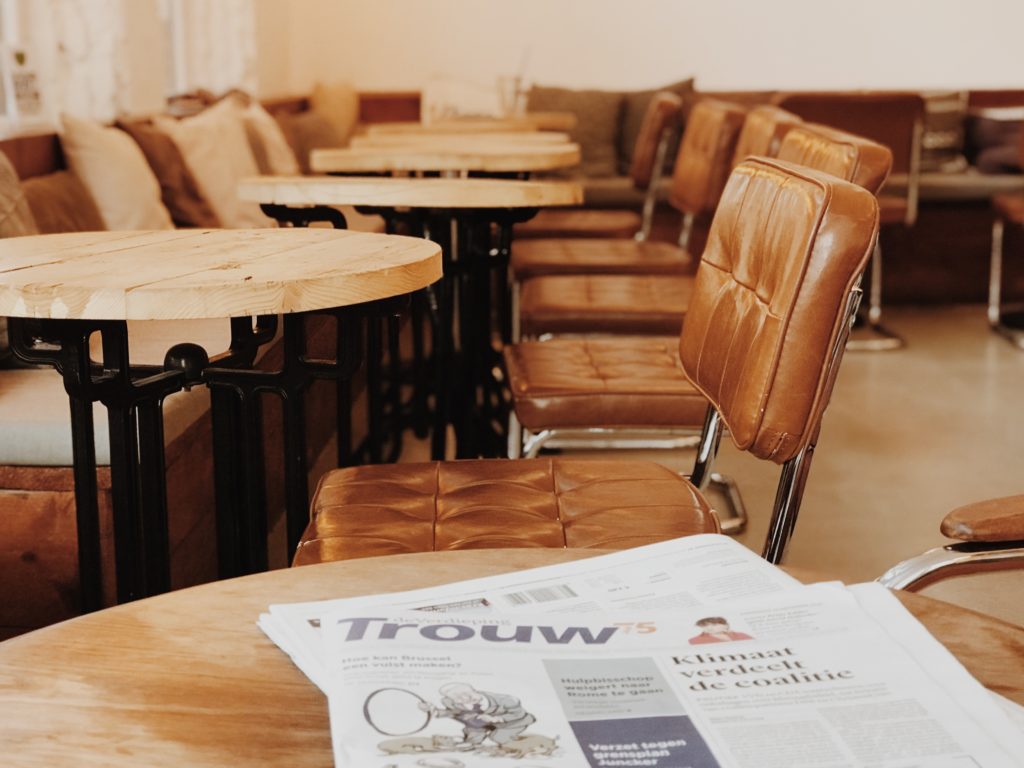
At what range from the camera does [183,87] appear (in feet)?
15.8

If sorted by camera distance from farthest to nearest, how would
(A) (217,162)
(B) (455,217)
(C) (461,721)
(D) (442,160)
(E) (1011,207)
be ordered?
(E) (1011,207)
(A) (217,162)
(D) (442,160)
(B) (455,217)
(C) (461,721)

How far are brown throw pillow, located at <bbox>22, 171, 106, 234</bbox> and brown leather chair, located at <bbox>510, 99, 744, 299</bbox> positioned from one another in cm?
124

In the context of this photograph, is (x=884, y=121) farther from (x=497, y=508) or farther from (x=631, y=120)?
(x=497, y=508)

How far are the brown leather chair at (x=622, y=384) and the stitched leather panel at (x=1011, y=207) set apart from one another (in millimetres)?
2987

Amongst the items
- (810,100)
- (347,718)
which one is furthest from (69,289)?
(810,100)

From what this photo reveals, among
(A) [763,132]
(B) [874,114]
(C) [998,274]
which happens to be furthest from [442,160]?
(C) [998,274]

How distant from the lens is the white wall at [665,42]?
6367 millimetres

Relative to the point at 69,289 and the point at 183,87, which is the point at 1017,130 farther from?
the point at 69,289

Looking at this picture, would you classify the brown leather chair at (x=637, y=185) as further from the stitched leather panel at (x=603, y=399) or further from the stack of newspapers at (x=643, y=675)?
the stack of newspapers at (x=643, y=675)

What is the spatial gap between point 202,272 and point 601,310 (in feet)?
5.29

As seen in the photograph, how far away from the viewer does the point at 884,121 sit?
5.00 meters

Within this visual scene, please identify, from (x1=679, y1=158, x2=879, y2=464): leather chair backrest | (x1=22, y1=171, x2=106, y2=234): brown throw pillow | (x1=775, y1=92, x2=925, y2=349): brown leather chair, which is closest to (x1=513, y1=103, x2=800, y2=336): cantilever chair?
(x1=22, y1=171, x2=106, y2=234): brown throw pillow

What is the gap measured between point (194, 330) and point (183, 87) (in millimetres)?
2667

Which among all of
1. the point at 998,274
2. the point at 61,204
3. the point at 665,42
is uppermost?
the point at 665,42
